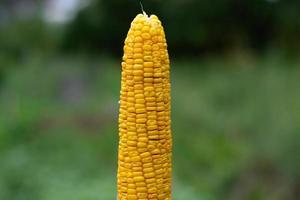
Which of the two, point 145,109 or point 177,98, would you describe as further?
point 177,98

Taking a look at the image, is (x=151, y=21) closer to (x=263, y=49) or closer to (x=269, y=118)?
(x=269, y=118)

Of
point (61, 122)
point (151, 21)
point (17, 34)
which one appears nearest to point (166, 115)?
point (151, 21)

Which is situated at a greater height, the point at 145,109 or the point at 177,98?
the point at 177,98

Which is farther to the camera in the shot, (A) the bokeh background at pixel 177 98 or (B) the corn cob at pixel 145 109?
(A) the bokeh background at pixel 177 98

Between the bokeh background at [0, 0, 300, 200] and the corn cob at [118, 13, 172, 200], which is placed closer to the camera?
the corn cob at [118, 13, 172, 200]
